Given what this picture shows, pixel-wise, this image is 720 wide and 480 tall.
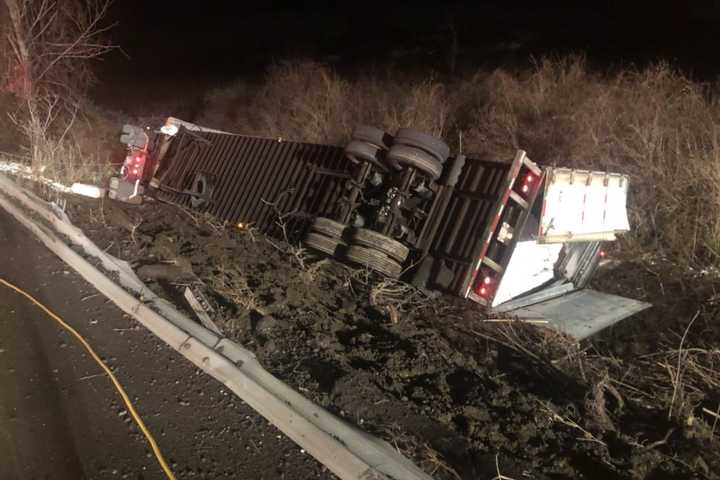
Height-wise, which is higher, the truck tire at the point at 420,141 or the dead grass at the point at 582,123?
the dead grass at the point at 582,123

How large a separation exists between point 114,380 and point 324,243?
2864mm

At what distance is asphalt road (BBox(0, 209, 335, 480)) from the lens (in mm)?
2994

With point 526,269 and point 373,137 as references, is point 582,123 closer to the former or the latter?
point 526,269

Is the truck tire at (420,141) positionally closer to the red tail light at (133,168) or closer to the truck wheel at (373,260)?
the truck wheel at (373,260)

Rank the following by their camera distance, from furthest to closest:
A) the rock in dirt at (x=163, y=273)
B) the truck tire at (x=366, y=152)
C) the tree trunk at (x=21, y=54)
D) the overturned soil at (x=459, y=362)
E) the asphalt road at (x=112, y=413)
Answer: the tree trunk at (x=21, y=54) < the truck tire at (x=366, y=152) < the rock in dirt at (x=163, y=273) < the overturned soil at (x=459, y=362) < the asphalt road at (x=112, y=413)

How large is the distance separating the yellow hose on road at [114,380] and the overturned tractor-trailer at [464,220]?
274 cm

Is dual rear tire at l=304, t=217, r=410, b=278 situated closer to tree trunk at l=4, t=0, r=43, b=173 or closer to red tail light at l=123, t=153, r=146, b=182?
red tail light at l=123, t=153, r=146, b=182

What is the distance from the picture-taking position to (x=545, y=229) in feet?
18.4

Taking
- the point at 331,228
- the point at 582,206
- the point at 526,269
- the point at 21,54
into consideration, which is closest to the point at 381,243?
the point at 331,228

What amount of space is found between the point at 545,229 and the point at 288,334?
10.4 feet

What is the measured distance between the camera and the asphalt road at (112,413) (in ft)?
9.82

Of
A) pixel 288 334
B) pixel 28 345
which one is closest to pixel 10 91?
pixel 28 345

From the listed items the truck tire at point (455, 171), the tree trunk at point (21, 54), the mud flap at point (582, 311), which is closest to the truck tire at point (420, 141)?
the truck tire at point (455, 171)

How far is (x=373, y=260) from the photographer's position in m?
5.43
